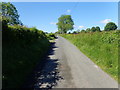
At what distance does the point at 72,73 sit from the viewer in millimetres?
7043

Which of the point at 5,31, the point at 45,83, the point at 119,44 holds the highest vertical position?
the point at 5,31

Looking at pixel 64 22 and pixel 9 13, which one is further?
pixel 64 22

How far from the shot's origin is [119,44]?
385 inches

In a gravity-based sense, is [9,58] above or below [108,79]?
above

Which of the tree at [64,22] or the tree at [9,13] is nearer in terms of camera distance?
the tree at [9,13]

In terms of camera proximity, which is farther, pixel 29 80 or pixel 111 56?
pixel 111 56

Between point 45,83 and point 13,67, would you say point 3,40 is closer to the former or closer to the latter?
point 13,67

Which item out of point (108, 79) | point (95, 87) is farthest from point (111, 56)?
point (95, 87)

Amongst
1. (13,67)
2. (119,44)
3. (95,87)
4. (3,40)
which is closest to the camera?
(95,87)

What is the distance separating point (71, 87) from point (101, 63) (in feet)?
13.5

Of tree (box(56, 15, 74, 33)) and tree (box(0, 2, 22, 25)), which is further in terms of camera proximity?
tree (box(56, 15, 74, 33))

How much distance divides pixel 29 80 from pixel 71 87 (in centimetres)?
222

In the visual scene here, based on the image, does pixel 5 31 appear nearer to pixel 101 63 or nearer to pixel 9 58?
pixel 9 58

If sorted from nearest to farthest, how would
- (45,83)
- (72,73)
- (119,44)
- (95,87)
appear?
(95,87), (45,83), (72,73), (119,44)
